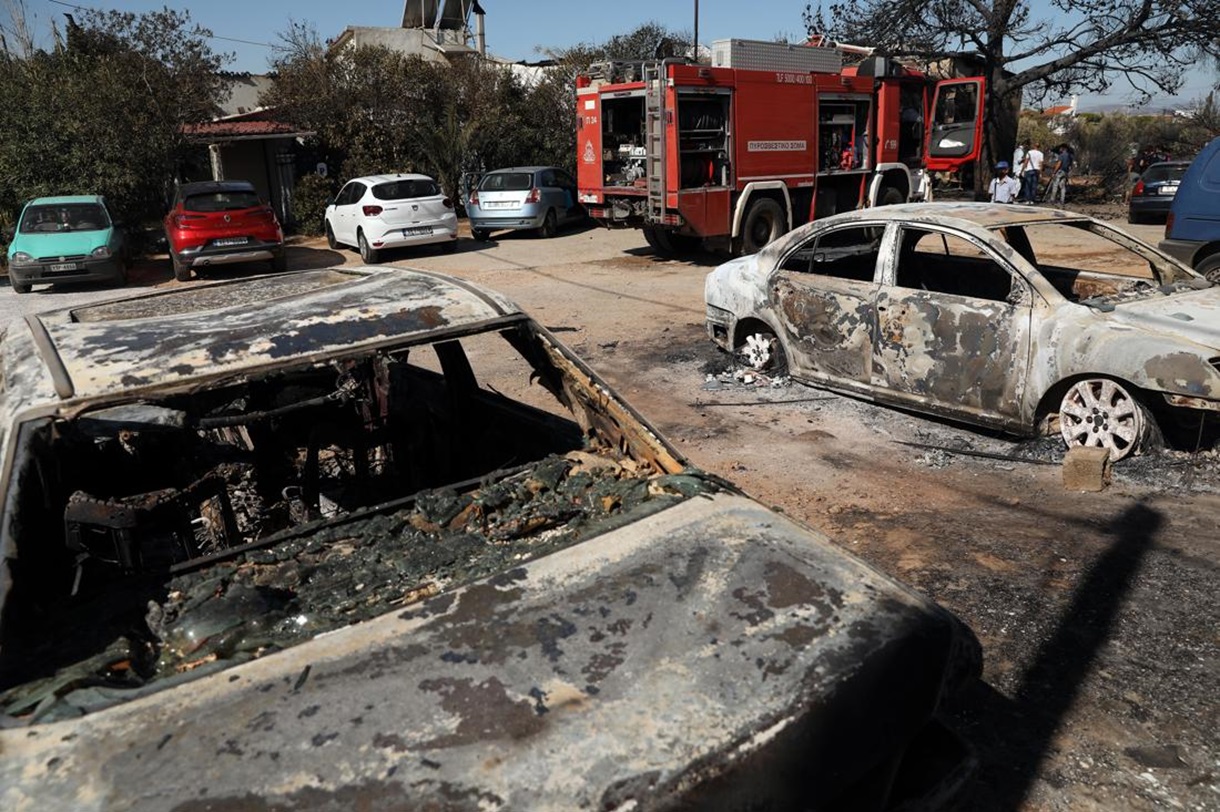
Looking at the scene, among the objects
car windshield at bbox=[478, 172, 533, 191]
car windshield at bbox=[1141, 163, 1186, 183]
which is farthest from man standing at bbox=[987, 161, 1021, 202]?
car windshield at bbox=[478, 172, 533, 191]

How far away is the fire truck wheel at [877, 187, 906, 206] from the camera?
16.7 meters

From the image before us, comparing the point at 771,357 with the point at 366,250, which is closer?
the point at 771,357

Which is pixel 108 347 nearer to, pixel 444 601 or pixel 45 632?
pixel 45 632

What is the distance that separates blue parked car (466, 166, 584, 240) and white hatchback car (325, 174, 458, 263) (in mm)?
1605

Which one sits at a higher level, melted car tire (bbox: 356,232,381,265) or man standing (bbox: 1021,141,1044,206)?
man standing (bbox: 1021,141,1044,206)

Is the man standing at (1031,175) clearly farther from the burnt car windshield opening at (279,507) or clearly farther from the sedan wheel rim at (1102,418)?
the burnt car windshield opening at (279,507)

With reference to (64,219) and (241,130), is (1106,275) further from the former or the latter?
(241,130)

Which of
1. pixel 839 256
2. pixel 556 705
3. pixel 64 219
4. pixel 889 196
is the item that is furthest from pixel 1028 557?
pixel 64 219

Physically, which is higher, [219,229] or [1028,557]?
[219,229]

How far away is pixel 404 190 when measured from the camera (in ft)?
56.0

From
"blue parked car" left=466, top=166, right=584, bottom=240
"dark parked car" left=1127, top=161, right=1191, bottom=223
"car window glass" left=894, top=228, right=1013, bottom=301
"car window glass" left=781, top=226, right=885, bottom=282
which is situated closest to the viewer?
"car window glass" left=894, top=228, right=1013, bottom=301

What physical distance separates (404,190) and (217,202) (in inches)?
131

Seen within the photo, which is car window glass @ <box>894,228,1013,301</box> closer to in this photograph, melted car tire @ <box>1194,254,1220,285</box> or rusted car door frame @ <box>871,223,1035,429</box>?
rusted car door frame @ <box>871,223,1035,429</box>

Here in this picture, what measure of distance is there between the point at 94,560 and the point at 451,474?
5.26ft
